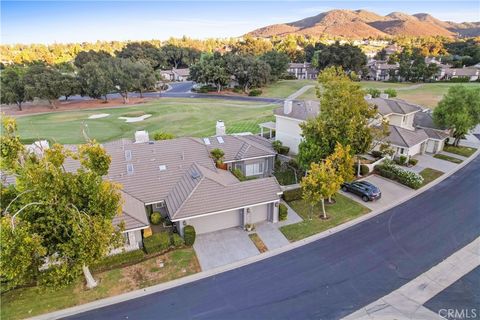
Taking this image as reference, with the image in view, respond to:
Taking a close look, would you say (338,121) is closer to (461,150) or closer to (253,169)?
(253,169)

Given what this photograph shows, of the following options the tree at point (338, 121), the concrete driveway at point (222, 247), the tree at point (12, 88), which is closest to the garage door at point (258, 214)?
the concrete driveway at point (222, 247)

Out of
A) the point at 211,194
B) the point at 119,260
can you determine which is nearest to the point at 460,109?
the point at 211,194

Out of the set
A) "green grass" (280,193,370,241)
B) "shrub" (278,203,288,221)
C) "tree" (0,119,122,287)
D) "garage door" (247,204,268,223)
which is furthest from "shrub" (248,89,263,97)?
"tree" (0,119,122,287)

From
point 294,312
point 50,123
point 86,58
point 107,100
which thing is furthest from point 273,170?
point 86,58

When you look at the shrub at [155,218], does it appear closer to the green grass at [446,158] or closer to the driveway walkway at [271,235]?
the driveway walkway at [271,235]

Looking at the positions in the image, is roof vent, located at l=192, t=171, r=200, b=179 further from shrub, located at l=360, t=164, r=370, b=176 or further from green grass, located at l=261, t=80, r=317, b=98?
green grass, located at l=261, t=80, r=317, b=98
